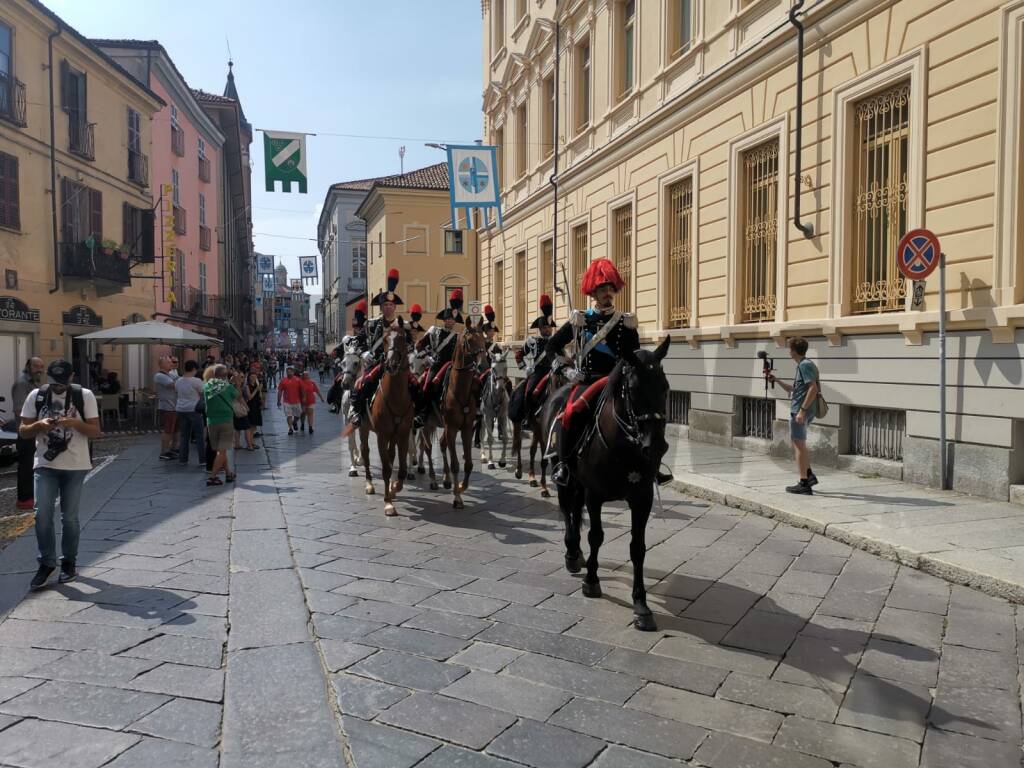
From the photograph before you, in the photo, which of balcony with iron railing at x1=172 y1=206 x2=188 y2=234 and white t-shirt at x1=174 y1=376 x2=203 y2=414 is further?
balcony with iron railing at x1=172 y1=206 x2=188 y2=234

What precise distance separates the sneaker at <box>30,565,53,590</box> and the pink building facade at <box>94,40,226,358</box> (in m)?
21.8

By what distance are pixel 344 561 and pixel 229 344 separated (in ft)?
147

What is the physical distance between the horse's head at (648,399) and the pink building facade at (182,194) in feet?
79.7

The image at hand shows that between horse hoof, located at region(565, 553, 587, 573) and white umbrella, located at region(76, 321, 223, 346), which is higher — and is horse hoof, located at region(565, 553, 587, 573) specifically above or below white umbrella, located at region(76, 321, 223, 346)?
below

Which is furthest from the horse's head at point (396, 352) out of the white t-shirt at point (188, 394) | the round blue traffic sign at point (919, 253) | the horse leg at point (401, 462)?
the round blue traffic sign at point (919, 253)

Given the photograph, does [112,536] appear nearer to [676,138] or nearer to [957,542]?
[957,542]

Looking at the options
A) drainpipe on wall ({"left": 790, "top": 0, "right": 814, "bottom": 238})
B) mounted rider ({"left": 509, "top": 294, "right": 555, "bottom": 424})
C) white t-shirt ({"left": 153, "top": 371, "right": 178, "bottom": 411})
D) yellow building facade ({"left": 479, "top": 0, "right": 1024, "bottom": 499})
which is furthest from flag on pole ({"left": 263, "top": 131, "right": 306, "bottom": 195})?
drainpipe on wall ({"left": 790, "top": 0, "right": 814, "bottom": 238})

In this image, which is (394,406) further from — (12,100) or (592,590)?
(12,100)

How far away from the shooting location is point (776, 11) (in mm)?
11289

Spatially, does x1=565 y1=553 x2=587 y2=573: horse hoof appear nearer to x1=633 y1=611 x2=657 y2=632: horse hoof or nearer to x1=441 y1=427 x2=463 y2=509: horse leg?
x1=633 y1=611 x2=657 y2=632: horse hoof

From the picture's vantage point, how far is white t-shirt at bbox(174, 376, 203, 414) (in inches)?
464

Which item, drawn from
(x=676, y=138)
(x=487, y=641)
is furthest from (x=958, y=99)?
(x=487, y=641)

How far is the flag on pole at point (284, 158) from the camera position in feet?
51.2

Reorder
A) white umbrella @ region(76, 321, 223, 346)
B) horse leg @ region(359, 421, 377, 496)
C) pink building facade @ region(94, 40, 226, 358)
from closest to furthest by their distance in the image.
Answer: horse leg @ region(359, 421, 377, 496) < white umbrella @ region(76, 321, 223, 346) < pink building facade @ region(94, 40, 226, 358)
